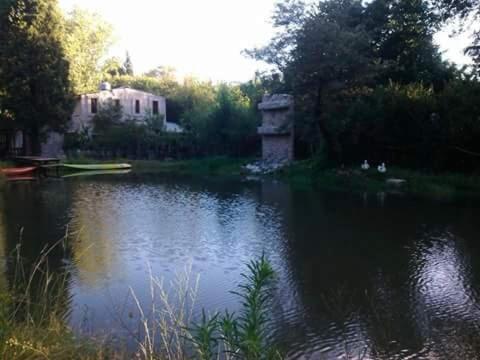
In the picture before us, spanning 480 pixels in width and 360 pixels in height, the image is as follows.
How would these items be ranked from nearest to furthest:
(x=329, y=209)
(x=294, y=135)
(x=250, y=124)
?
(x=329, y=209), (x=294, y=135), (x=250, y=124)

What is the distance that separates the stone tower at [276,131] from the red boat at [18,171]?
40.6ft

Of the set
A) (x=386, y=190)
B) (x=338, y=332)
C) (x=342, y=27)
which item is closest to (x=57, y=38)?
(x=342, y=27)

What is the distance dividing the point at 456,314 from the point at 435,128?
13987 millimetres

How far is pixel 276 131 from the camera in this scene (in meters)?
27.4

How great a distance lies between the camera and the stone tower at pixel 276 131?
90.6 feet

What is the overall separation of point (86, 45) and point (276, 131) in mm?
17755

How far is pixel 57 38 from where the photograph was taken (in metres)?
28.8

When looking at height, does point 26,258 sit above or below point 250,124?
below

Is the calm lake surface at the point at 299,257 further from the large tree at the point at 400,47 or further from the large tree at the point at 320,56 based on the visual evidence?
the large tree at the point at 400,47

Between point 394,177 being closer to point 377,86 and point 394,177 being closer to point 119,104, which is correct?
point 377,86

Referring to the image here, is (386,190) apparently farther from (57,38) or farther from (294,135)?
(57,38)

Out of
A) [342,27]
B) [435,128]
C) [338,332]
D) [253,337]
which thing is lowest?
[338,332]

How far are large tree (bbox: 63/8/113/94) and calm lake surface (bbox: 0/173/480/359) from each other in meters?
17.7

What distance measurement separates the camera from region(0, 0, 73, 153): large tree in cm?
2759
